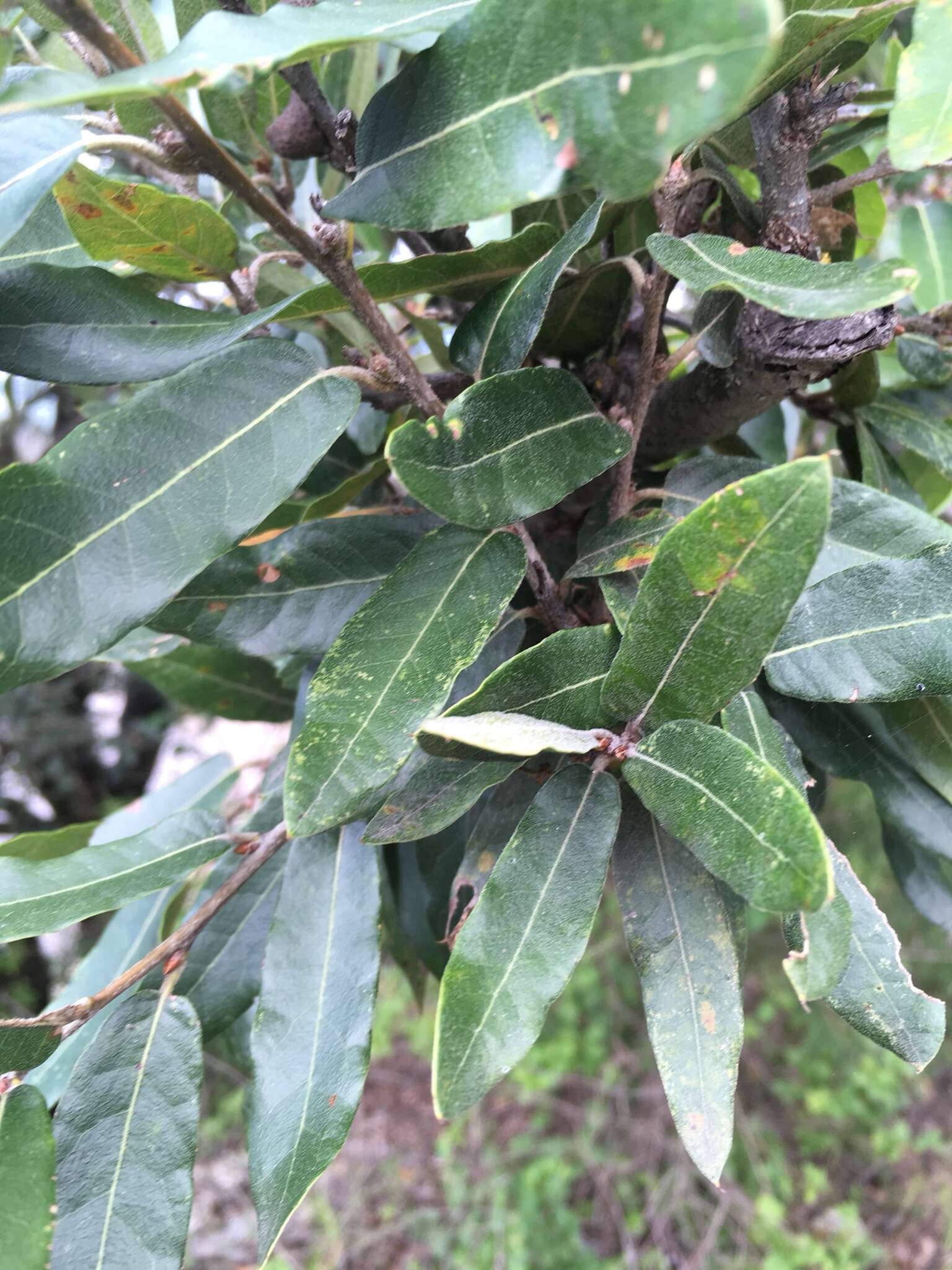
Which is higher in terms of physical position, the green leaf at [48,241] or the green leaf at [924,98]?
the green leaf at [48,241]

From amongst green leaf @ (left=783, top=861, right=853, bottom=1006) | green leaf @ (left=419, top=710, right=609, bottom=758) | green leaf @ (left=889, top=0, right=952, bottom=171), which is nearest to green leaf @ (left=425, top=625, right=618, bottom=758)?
green leaf @ (left=419, top=710, right=609, bottom=758)

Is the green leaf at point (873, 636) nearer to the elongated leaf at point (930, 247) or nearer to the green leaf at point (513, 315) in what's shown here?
the green leaf at point (513, 315)

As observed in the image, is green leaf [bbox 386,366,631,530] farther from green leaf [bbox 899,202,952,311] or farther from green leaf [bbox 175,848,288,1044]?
green leaf [bbox 899,202,952,311]

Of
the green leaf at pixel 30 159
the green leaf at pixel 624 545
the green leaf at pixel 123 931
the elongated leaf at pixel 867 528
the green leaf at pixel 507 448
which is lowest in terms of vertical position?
the green leaf at pixel 123 931

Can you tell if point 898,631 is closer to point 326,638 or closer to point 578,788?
point 578,788

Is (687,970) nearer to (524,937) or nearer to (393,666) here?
(524,937)

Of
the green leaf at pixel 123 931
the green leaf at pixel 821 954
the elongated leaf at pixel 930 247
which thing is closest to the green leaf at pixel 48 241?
the green leaf at pixel 123 931

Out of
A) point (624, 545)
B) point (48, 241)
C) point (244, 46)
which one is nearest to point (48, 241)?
point (48, 241)

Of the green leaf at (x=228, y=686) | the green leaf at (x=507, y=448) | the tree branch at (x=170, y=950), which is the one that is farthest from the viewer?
the green leaf at (x=228, y=686)
